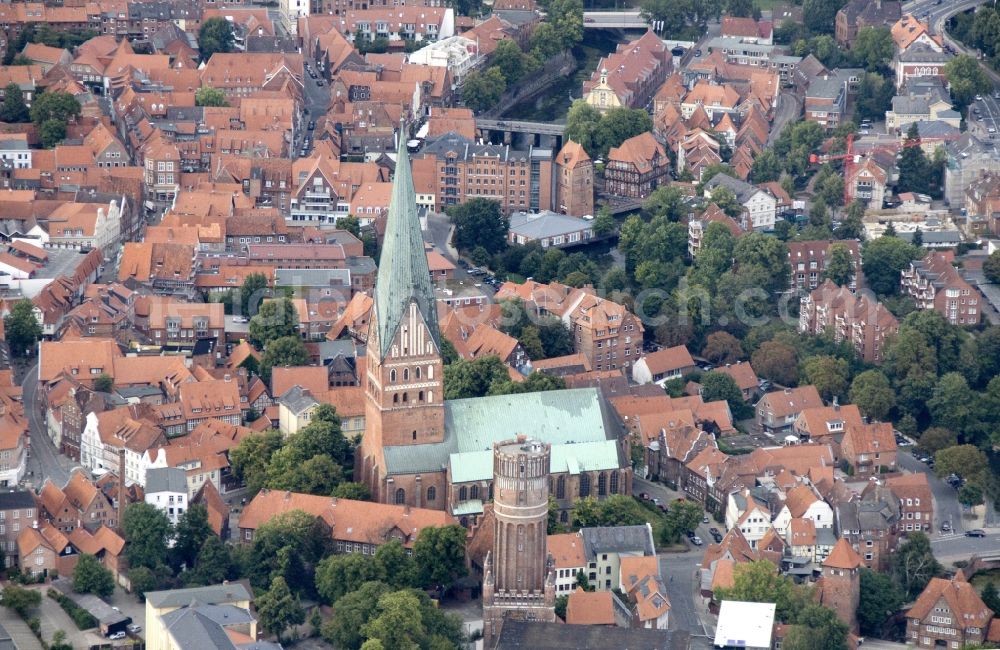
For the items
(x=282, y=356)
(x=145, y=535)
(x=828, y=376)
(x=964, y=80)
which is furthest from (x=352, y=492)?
(x=964, y=80)

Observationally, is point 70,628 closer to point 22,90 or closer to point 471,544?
point 471,544

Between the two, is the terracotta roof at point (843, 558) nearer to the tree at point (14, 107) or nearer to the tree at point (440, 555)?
the tree at point (440, 555)

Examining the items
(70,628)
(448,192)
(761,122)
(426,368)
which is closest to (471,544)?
(426,368)

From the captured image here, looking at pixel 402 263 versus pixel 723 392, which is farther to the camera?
pixel 723 392

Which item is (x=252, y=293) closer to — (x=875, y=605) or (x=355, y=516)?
(x=355, y=516)

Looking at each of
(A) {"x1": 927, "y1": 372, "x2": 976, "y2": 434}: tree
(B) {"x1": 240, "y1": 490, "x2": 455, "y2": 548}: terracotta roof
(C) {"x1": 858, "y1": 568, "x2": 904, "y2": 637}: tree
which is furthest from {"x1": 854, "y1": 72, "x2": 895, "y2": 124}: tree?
(B) {"x1": 240, "y1": 490, "x2": 455, "y2": 548}: terracotta roof

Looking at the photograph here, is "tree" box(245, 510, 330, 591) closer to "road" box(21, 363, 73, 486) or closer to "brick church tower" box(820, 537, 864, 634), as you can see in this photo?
"road" box(21, 363, 73, 486)
